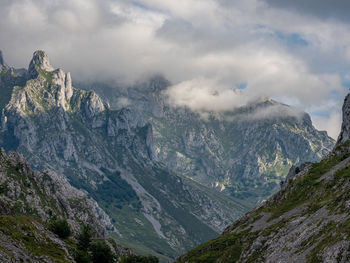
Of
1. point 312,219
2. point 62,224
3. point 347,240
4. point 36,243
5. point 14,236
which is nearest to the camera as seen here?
point 347,240

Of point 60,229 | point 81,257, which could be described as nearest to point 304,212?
point 81,257

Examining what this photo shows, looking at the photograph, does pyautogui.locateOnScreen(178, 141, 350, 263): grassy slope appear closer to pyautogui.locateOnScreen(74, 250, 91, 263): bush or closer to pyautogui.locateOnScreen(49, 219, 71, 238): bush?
pyautogui.locateOnScreen(74, 250, 91, 263): bush

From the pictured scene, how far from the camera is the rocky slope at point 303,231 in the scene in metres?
108

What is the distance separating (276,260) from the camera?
128 m

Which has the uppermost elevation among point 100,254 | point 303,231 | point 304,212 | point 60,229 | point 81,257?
point 304,212

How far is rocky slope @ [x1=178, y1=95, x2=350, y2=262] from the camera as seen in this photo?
10812cm

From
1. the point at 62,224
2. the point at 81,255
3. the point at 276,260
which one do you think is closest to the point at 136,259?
the point at 62,224

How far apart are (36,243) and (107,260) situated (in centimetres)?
3665

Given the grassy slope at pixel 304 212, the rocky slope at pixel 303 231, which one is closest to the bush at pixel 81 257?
the rocky slope at pixel 303 231

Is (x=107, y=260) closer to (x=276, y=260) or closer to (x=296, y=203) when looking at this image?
(x=276, y=260)

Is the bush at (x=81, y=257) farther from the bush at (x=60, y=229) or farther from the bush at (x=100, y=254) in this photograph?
the bush at (x=60, y=229)

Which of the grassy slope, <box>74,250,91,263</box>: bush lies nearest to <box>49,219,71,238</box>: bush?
<box>74,250,91,263</box>: bush

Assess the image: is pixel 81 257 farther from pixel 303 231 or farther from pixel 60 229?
pixel 303 231

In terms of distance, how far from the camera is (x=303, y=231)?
134 m
